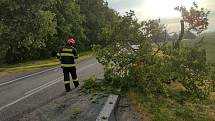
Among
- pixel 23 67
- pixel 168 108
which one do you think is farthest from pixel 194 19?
pixel 23 67

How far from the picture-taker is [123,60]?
1345cm

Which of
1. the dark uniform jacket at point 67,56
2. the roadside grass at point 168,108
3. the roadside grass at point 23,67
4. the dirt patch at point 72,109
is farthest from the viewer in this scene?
the roadside grass at point 23,67

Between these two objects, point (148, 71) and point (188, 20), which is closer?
point (148, 71)

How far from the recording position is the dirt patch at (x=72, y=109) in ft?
30.3

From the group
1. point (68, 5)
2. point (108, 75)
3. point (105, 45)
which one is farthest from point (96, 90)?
point (68, 5)

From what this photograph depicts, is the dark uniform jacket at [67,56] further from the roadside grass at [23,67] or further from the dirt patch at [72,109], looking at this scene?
the roadside grass at [23,67]

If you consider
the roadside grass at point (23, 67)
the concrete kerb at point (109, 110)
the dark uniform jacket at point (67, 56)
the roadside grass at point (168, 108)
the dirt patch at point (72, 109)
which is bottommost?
the roadside grass at point (23, 67)

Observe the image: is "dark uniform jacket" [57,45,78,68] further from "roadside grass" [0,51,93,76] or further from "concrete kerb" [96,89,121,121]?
"roadside grass" [0,51,93,76]

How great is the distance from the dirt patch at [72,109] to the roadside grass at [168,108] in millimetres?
1072

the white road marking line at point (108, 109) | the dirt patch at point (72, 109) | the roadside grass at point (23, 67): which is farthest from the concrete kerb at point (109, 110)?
the roadside grass at point (23, 67)

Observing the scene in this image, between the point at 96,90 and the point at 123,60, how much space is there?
57.9 inches

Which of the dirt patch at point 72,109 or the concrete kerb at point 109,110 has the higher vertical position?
the concrete kerb at point 109,110

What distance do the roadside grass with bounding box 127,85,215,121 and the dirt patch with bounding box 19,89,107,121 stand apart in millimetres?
1072

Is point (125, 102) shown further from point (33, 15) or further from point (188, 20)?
point (33, 15)
